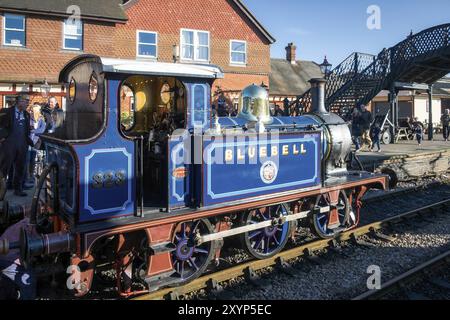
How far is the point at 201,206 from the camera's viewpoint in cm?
507

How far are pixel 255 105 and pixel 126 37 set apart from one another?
14.7 metres

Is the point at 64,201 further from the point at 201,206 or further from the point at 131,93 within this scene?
the point at 131,93

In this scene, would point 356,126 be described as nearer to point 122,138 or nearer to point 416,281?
point 416,281

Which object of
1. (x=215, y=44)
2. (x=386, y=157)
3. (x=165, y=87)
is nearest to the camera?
(x=165, y=87)

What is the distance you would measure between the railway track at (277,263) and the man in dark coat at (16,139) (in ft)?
17.4

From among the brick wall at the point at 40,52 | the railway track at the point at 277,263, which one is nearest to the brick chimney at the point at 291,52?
the brick wall at the point at 40,52

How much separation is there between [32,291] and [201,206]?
78.9 inches

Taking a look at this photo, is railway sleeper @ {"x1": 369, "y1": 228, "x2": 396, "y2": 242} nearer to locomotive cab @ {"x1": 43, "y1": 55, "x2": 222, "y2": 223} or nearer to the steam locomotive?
the steam locomotive

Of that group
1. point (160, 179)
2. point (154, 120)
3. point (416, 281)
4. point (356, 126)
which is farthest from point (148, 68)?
point (356, 126)

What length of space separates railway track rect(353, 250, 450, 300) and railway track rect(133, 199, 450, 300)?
1131mm

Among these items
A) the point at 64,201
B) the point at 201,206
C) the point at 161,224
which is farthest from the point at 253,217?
the point at 64,201

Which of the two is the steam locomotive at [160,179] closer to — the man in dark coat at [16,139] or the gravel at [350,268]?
the gravel at [350,268]

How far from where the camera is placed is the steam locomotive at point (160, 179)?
14.3ft

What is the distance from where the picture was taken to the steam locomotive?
436 centimetres
